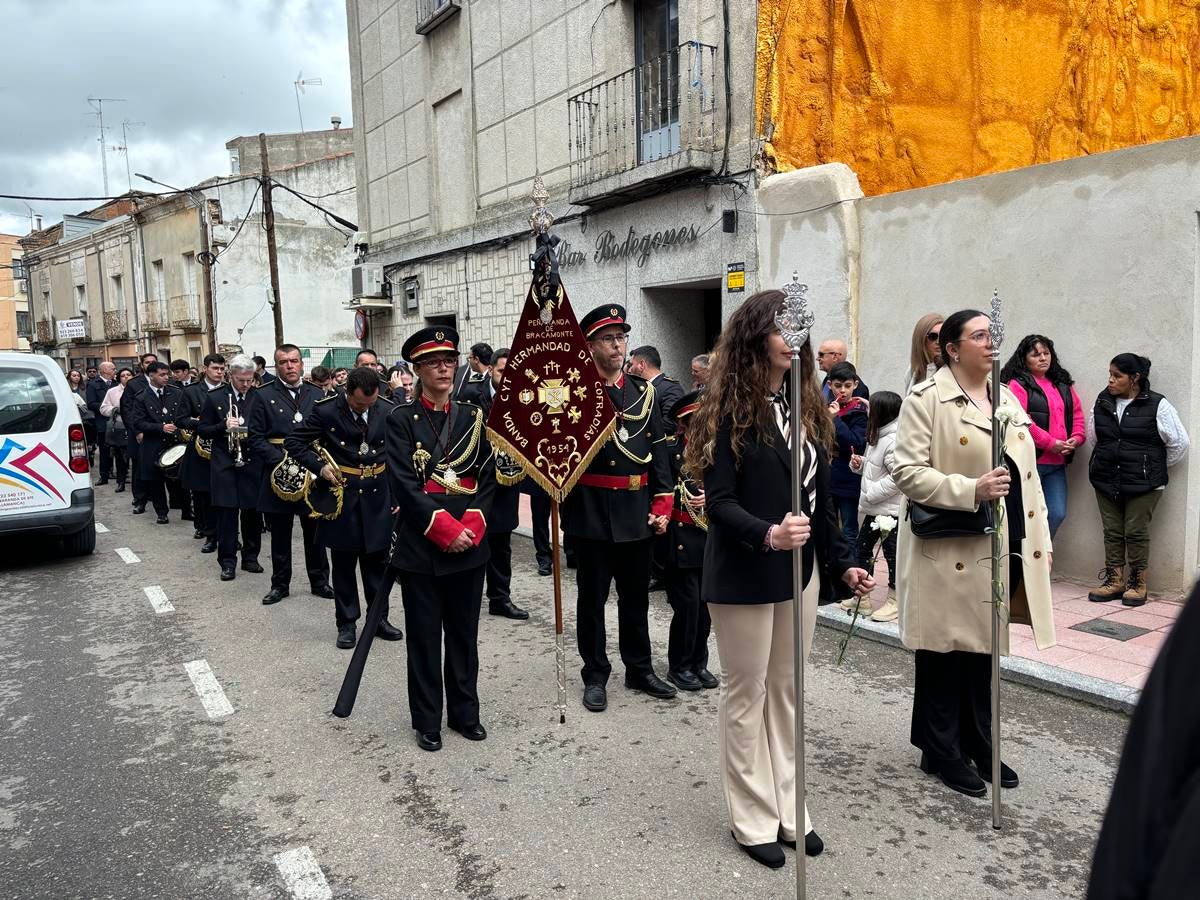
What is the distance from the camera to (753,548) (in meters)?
3.30

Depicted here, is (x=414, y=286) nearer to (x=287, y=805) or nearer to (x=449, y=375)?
(x=449, y=375)

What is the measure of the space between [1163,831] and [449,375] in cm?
416

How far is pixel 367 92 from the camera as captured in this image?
64.0 feet

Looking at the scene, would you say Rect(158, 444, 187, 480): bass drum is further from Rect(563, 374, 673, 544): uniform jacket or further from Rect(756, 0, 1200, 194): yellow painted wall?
Rect(756, 0, 1200, 194): yellow painted wall

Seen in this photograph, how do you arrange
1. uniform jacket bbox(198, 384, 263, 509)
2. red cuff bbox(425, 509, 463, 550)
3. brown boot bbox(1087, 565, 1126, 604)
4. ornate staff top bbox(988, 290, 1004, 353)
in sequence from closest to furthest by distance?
1. ornate staff top bbox(988, 290, 1004, 353)
2. red cuff bbox(425, 509, 463, 550)
3. brown boot bbox(1087, 565, 1126, 604)
4. uniform jacket bbox(198, 384, 263, 509)

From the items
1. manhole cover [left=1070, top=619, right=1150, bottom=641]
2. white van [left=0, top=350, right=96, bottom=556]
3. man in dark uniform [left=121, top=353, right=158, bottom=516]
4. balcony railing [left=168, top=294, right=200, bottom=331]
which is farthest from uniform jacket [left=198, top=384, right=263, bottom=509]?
balcony railing [left=168, top=294, right=200, bottom=331]

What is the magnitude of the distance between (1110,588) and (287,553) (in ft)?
21.6

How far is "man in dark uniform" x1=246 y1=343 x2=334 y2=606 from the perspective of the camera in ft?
25.1

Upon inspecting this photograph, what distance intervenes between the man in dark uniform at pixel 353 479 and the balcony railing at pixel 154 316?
28.2 metres

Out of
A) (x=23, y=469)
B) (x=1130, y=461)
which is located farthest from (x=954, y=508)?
(x=23, y=469)

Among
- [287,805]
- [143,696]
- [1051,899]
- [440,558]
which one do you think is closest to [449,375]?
[440,558]

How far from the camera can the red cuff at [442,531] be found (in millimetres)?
4430

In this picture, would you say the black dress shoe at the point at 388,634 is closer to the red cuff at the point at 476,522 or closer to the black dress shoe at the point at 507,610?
the black dress shoe at the point at 507,610

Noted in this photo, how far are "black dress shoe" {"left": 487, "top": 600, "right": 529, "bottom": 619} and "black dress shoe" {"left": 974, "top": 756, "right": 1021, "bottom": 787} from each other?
145 inches
